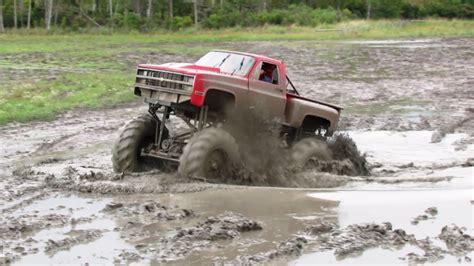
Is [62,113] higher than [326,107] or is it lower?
lower

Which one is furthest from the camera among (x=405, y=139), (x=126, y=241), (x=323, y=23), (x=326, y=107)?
(x=323, y=23)

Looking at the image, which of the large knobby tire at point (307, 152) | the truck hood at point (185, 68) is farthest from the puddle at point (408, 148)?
the truck hood at point (185, 68)

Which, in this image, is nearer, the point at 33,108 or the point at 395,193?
the point at 395,193

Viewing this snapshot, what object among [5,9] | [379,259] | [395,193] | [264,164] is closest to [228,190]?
[264,164]

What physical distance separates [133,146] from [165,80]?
1548 millimetres

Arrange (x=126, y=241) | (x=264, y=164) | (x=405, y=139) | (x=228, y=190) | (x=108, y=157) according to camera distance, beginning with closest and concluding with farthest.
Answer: (x=126, y=241) < (x=228, y=190) < (x=264, y=164) < (x=108, y=157) < (x=405, y=139)

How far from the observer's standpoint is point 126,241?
8.13m

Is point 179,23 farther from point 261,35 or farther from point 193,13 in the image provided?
point 261,35

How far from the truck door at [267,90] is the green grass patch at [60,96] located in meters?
8.36

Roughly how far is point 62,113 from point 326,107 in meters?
9.09

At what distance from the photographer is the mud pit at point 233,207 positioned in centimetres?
783

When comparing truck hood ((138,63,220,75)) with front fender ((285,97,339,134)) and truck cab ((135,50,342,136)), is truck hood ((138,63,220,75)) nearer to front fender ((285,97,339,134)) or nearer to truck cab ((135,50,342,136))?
truck cab ((135,50,342,136))

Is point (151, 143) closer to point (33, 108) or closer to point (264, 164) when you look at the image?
point (264, 164)

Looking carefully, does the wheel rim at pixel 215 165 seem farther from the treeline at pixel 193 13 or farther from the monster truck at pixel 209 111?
the treeline at pixel 193 13
